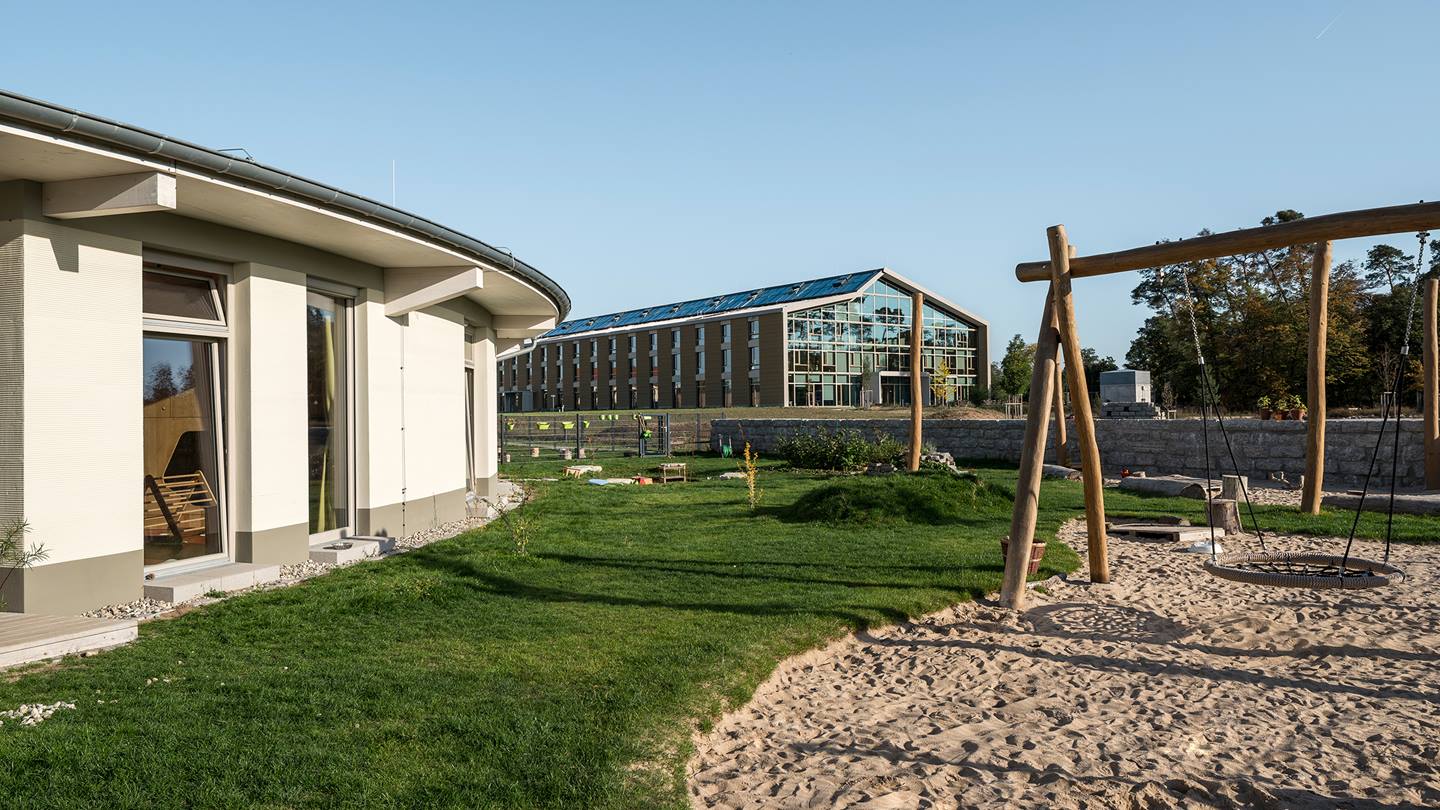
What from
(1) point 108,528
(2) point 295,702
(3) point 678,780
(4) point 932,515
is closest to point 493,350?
(4) point 932,515

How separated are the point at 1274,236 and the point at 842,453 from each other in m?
14.4

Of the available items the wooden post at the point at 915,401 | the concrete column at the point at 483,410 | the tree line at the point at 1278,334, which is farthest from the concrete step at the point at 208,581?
the tree line at the point at 1278,334

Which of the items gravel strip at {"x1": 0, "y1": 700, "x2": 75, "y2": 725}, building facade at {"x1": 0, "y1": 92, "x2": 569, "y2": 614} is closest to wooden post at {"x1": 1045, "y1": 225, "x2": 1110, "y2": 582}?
building facade at {"x1": 0, "y1": 92, "x2": 569, "y2": 614}

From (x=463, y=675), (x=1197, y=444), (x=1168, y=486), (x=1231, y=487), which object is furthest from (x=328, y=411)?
(x=1197, y=444)

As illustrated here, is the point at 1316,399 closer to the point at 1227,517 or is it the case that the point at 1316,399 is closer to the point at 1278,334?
the point at 1227,517

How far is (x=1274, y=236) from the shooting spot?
7004mm

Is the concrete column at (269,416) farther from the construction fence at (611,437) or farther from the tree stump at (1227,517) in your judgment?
the construction fence at (611,437)

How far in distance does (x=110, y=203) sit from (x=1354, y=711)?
28.2ft

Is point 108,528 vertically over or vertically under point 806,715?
over

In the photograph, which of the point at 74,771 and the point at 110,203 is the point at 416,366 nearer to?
the point at 110,203

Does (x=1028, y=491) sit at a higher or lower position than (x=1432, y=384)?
lower

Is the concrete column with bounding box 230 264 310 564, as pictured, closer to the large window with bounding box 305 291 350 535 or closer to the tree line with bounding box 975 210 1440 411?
the large window with bounding box 305 291 350 535

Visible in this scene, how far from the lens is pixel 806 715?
17.3 ft

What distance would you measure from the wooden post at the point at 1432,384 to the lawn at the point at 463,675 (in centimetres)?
909
